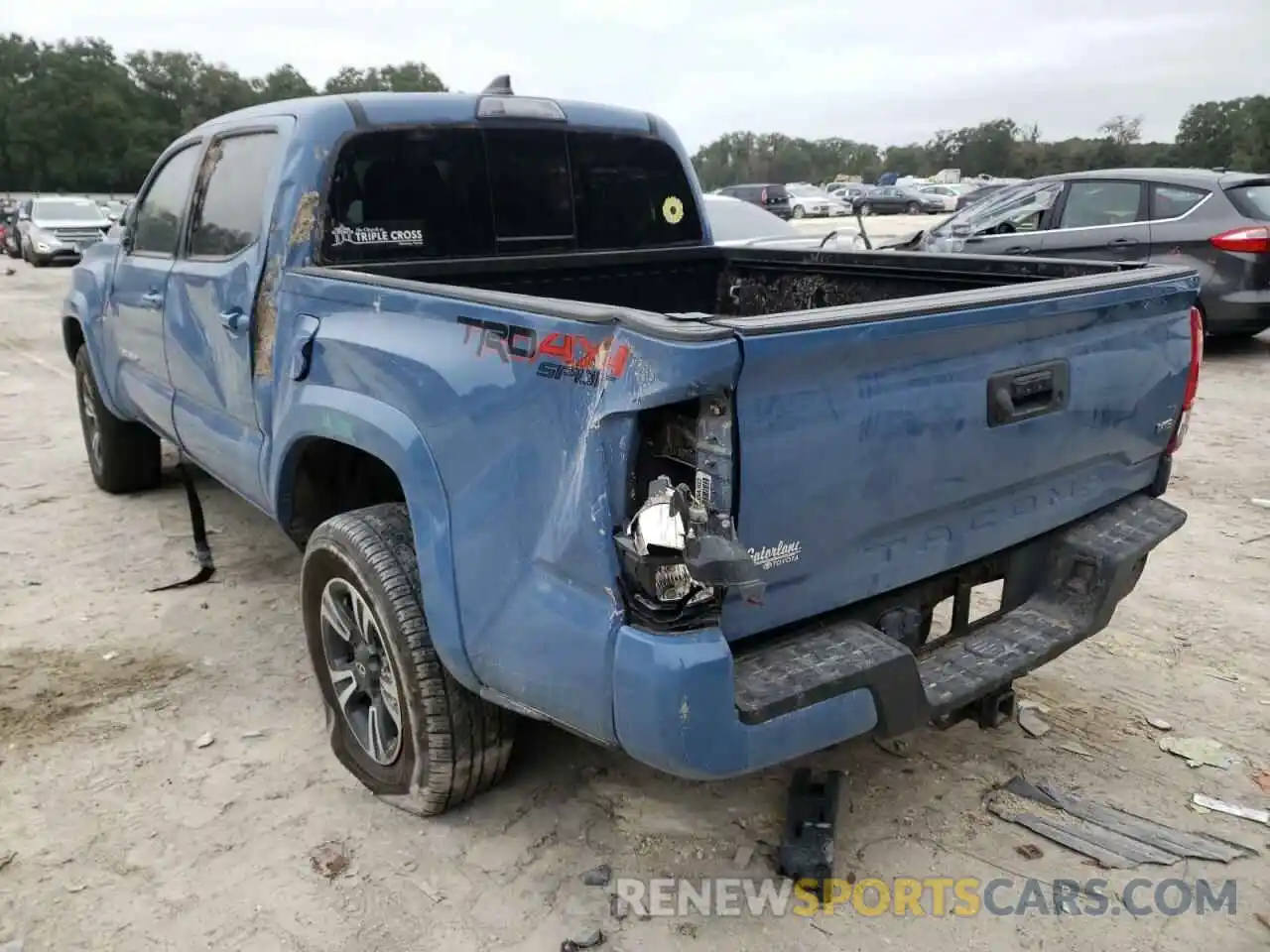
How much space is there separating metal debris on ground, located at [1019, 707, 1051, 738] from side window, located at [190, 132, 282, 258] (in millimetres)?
3070

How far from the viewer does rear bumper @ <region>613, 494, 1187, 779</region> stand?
6.43 feet

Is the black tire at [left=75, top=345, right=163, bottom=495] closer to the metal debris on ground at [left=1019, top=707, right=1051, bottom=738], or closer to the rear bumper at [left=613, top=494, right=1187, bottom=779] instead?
the rear bumper at [left=613, top=494, right=1187, bottom=779]

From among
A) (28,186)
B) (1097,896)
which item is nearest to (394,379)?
(1097,896)

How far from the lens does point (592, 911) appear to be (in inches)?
99.9

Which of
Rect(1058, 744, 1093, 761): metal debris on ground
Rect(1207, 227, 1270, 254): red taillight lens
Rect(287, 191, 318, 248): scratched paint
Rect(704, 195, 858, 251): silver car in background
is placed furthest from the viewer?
Rect(704, 195, 858, 251): silver car in background

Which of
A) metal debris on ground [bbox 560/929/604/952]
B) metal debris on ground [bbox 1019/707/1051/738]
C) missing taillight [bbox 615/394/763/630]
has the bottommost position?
metal debris on ground [bbox 1019/707/1051/738]

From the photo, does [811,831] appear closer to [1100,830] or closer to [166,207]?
[1100,830]

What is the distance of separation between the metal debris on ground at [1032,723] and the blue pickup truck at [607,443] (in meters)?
0.36

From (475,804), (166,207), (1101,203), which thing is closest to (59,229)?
(166,207)

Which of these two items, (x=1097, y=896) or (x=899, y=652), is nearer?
(x=899, y=652)

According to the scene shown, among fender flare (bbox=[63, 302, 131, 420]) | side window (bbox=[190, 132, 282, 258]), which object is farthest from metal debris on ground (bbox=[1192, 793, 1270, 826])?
fender flare (bbox=[63, 302, 131, 420])

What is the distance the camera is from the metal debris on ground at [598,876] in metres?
2.64

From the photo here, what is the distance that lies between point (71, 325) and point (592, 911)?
496cm

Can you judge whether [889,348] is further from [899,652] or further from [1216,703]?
[1216,703]
